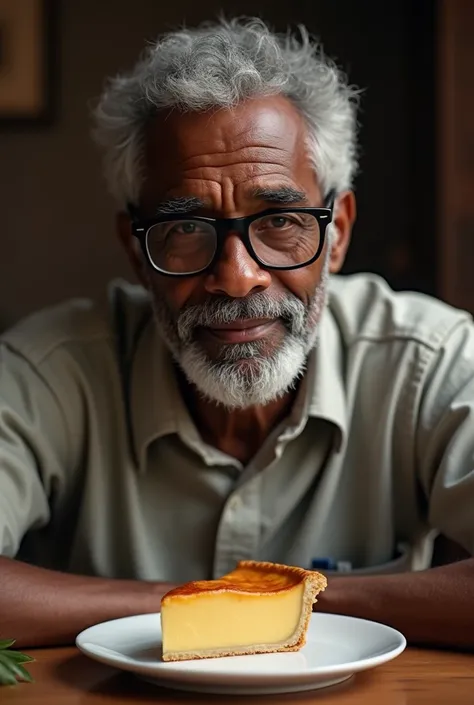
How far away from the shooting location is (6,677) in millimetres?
1051

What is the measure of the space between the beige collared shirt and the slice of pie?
49 centimetres

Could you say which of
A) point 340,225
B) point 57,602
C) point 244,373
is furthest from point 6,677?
point 340,225

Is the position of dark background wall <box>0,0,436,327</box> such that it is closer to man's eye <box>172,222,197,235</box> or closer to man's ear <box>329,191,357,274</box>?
man's ear <box>329,191,357,274</box>

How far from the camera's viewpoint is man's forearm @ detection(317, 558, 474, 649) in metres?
1.22

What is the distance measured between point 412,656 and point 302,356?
521 millimetres

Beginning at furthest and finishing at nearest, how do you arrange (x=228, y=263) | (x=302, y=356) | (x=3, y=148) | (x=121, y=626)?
(x=3, y=148) < (x=302, y=356) < (x=228, y=263) < (x=121, y=626)

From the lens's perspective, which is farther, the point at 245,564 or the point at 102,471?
the point at 102,471

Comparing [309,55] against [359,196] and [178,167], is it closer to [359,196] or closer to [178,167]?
[178,167]

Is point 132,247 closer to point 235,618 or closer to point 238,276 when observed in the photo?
point 238,276

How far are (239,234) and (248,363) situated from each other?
192 millimetres

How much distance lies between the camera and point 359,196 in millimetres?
3287

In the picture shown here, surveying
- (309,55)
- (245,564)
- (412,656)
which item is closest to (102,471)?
(245,564)

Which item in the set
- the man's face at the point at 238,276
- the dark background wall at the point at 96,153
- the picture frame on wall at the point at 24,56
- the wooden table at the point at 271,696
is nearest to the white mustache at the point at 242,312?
the man's face at the point at 238,276

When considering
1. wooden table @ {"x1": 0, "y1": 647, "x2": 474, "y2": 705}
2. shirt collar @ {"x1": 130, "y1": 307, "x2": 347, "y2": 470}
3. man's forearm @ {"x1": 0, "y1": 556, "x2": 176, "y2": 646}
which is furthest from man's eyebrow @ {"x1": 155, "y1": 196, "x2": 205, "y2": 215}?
wooden table @ {"x1": 0, "y1": 647, "x2": 474, "y2": 705}
